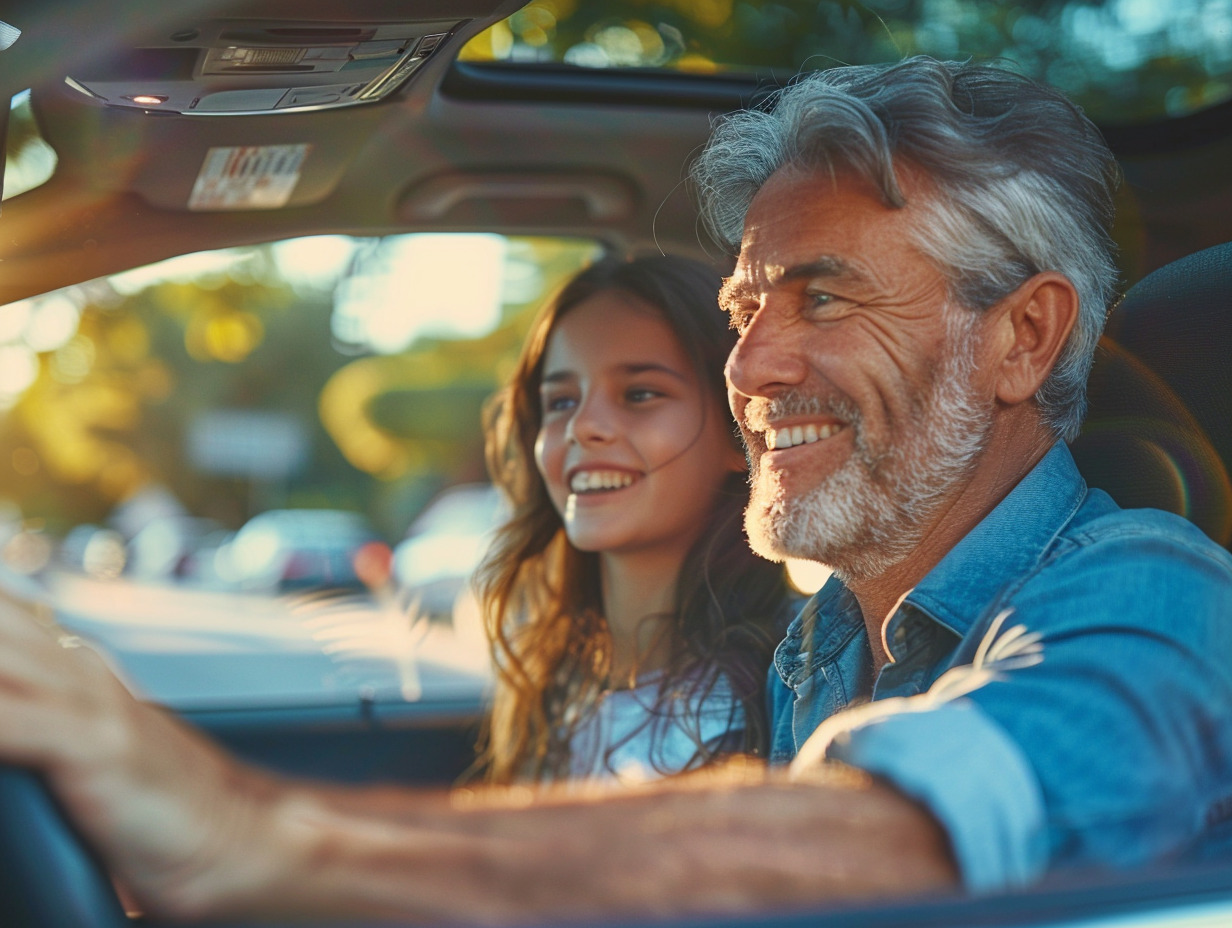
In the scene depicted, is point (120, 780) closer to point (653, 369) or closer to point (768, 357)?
point (768, 357)

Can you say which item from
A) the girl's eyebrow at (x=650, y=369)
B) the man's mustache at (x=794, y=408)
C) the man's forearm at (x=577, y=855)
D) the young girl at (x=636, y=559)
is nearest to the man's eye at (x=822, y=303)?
the man's mustache at (x=794, y=408)

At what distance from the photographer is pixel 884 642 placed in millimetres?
1859

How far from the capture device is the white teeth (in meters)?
2.61

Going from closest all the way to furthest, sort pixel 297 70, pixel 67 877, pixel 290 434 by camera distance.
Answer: pixel 67 877 < pixel 297 70 < pixel 290 434

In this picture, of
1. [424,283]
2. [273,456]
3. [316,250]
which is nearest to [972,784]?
A: [316,250]

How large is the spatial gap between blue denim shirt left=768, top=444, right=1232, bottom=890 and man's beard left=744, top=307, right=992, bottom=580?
258 millimetres

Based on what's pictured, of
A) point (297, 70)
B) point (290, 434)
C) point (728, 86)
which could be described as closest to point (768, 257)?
point (728, 86)

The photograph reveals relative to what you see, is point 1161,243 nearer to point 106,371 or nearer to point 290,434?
point 106,371

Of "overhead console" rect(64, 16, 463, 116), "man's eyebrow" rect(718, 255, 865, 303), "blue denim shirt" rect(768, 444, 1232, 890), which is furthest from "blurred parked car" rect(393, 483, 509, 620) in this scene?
"blue denim shirt" rect(768, 444, 1232, 890)

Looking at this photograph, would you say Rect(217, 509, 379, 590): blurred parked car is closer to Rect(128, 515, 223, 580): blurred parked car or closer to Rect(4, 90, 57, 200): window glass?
Rect(128, 515, 223, 580): blurred parked car

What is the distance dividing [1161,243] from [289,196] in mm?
1721

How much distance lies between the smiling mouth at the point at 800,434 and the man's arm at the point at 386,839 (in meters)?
0.94

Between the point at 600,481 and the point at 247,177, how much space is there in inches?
37.5

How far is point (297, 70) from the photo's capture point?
179cm
